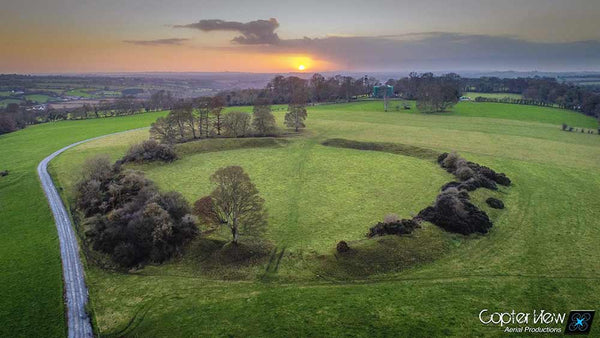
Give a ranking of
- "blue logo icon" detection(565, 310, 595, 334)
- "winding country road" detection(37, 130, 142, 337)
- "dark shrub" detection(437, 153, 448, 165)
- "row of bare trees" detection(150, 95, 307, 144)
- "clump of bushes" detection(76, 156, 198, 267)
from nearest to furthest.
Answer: "blue logo icon" detection(565, 310, 595, 334) → "winding country road" detection(37, 130, 142, 337) → "clump of bushes" detection(76, 156, 198, 267) → "dark shrub" detection(437, 153, 448, 165) → "row of bare trees" detection(150, 95, 307, 144)

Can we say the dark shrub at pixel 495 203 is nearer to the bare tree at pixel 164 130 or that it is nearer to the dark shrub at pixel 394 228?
the dark shrub at pixel 394 228

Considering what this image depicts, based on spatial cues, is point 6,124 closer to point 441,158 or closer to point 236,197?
point 236,197

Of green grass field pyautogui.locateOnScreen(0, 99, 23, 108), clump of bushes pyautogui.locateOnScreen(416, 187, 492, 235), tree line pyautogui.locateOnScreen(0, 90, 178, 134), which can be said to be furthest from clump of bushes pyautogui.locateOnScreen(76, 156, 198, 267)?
green grass field pyautogui.locateOnScreen(0, 99, 23, 108)

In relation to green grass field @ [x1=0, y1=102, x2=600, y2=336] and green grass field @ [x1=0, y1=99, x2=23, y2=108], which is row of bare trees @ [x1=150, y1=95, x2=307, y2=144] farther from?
green grass field @ [x1=0, y1=99, x2=23, y2=108]

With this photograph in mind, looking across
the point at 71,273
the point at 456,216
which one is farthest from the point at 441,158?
the point at 71,273

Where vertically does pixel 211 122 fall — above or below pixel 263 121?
below

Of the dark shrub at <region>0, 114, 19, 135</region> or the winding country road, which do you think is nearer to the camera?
the winding country road

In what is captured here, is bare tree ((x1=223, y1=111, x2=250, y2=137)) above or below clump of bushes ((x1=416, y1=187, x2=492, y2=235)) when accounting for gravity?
above
